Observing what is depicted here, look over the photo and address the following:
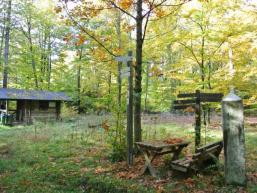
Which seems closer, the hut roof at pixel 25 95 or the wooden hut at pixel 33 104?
the hut roof at pixel 25 95

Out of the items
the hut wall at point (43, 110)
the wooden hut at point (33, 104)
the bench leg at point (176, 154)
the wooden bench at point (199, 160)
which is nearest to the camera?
the wooden bench at point (199, 160)

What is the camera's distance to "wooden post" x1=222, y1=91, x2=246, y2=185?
5.36 meters

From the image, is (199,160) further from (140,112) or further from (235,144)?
(140,112)

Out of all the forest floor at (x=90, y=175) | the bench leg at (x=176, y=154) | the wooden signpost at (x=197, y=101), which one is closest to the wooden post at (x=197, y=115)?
the wooden signpost at (x=197, y=101)

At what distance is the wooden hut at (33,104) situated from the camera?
70.5ft

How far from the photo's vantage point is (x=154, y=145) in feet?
20.1

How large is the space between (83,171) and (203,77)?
917cm

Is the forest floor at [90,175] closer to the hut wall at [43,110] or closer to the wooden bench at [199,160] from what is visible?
the wooden bench at [199,160]

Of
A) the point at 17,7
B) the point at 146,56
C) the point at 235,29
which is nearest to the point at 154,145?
the point at 235,29

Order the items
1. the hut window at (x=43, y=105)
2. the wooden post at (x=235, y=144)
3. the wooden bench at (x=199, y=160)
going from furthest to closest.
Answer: the hut window at (x=43, y=105)
the wooden bench at (x=199, y=160)
the wooden post at (x=235, y=144)

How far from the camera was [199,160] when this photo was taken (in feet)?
18.8

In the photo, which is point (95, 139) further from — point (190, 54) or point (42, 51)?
point (42, 51)

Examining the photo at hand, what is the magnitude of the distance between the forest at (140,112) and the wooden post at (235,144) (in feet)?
0.06

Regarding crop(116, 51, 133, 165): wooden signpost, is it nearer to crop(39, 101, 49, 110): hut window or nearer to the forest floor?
the forest floor
